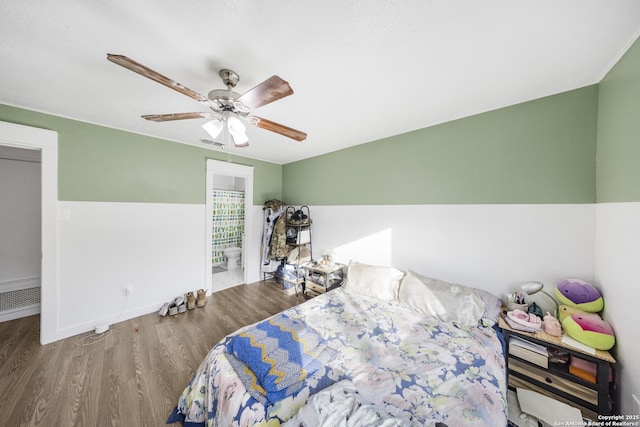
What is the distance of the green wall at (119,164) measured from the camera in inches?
84.2

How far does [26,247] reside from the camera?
290cm

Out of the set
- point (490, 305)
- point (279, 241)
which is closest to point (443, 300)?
point (490, 305)

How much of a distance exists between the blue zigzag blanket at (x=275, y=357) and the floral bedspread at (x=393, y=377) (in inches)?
1.5

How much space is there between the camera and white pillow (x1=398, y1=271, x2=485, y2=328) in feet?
5.57

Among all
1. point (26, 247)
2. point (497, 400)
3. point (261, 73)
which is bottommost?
point (497, 400)

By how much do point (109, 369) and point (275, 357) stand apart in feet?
5.70

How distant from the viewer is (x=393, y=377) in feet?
3.96

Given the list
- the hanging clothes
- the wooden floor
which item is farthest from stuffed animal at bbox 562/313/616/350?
the hanging clothes

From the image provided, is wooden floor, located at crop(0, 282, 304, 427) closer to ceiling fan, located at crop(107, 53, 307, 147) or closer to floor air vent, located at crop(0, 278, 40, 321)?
floor air vent, located at crop(0, 278, 40, 321)

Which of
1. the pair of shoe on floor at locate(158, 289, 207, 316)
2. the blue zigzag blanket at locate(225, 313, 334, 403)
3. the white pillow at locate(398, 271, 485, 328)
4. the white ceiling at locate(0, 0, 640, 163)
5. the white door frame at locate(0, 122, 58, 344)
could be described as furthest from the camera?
the pair of shoe on floor at locate(158, 289, 207, 316)

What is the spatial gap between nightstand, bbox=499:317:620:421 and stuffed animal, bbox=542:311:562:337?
3 centimetres

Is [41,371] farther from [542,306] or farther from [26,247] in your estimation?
[542,306]

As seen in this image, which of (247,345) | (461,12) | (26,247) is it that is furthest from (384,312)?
(26,247)

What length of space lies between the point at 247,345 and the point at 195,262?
7.39 feet
